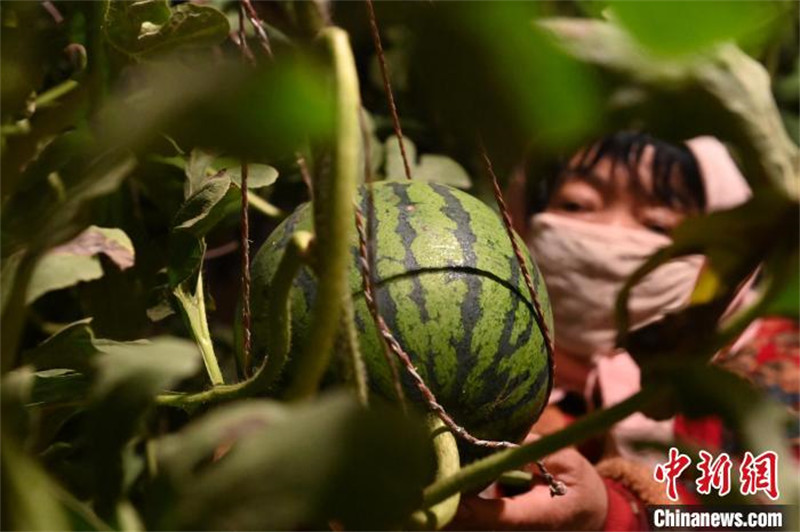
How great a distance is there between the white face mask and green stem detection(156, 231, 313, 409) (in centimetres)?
81

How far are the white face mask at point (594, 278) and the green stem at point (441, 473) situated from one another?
28.4 inches

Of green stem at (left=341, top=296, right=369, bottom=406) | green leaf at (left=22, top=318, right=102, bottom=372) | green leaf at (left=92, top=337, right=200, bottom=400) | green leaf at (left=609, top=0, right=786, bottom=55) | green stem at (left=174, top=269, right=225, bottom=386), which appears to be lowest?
green stem at (left=174, top=269, right=225, bottom=386)

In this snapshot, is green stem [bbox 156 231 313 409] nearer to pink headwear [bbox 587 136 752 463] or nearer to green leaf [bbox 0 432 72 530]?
green leaf [bbox 0 432 72 530]

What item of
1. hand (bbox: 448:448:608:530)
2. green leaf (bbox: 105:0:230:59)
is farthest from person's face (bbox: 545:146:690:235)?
green leaf (bbox: 105:0:230:59)

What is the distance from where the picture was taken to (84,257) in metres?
0.86

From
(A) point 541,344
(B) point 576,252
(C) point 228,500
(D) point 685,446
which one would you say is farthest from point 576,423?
(B) point 576,252

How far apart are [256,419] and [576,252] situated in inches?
41.1

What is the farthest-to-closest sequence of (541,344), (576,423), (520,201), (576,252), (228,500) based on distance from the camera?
1. (520,201)
2. (576,252)
3. (541,344)
4. (576,423)
5. (228,500)

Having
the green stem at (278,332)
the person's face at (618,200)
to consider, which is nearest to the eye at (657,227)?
the person's face at (618,200)

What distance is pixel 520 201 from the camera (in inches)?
59.1

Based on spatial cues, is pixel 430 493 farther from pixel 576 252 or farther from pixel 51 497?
pixel 576 252

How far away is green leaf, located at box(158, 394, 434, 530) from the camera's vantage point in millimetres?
366

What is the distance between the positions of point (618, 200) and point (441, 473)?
882 mm

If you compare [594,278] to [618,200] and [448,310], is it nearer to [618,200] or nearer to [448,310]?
[618,200]
